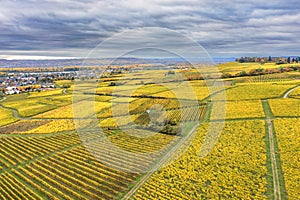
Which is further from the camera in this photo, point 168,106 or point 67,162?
point 168,106

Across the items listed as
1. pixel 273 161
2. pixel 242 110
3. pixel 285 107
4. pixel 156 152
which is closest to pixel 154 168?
pixel 156 152

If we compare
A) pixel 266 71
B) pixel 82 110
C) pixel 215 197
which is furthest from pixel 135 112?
Answer: pixel 266 71

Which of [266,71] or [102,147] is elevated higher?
[266,71]

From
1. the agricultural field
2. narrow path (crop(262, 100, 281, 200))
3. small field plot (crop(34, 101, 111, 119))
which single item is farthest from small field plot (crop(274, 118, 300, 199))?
small field plot (crop(34, 101, 111, 119))

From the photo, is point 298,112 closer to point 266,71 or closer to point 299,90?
point 299,90

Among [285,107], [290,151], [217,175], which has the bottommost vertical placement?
[217,175]

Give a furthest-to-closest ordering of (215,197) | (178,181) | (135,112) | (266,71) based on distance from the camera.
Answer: (266,71) < (135,112) < (178,181) < (215,197)

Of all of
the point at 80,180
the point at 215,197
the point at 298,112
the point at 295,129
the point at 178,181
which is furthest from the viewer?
the point at 298,112

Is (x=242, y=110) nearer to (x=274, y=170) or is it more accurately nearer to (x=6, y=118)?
(x=274, y=170)
